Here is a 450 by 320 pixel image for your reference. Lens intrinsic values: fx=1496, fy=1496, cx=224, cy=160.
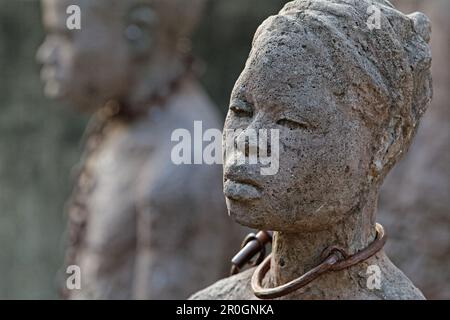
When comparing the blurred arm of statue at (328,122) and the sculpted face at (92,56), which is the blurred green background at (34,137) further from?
the blurred arm of statue at (328,122)

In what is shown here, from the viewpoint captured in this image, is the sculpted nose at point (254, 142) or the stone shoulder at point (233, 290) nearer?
the sculpted nose at point (254, 142)

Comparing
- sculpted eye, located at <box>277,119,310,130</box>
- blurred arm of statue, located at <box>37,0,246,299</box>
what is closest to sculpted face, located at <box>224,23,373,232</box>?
sculpted eye, located at <box>277,119,310,130</box>

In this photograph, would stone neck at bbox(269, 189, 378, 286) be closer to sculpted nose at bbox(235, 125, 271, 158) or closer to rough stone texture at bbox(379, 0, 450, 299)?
sculpted nose at bbox(235, 125, 271, 158)

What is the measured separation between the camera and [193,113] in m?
4.39

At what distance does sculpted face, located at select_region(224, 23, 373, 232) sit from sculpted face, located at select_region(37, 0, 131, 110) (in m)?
1.88

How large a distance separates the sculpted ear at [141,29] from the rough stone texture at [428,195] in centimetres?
83

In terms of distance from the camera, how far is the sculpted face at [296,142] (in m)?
2.59

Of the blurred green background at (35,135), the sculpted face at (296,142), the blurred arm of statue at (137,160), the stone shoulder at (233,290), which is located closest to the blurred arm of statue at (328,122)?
the sculpted face at (296,142)

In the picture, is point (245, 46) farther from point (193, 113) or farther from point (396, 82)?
point (396, 82)

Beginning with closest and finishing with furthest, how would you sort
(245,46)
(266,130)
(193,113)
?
(266,130)
(193,113)
(245,46)

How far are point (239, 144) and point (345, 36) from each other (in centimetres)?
26

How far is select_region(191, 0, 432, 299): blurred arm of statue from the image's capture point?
2.59m
